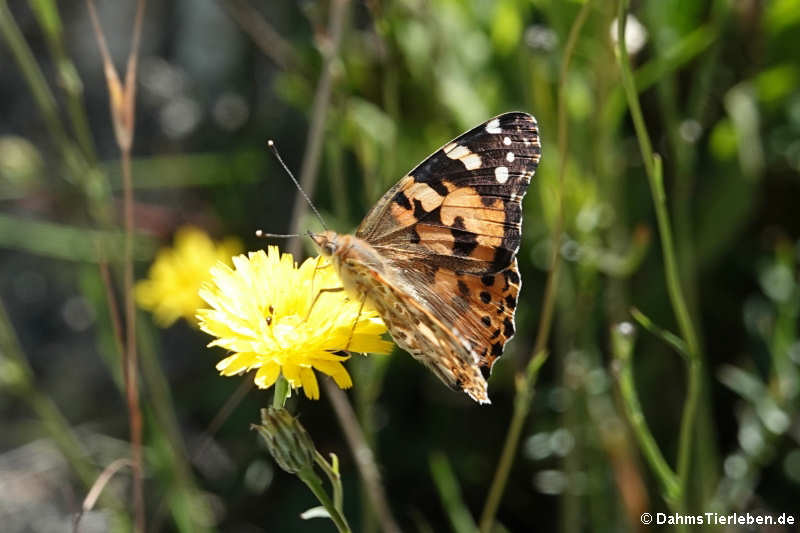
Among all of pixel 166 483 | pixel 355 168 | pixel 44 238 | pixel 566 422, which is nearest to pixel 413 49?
pixel 355 168

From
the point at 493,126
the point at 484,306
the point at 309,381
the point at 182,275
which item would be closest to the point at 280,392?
the point at 309,381

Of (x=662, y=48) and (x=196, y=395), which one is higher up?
(x=662, y=48)

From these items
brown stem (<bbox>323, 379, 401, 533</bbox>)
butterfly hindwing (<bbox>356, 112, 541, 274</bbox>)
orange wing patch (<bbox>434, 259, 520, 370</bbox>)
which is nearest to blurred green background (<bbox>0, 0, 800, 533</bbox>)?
brown stem (<bbox>323, 379, 401, 533</bbox>)

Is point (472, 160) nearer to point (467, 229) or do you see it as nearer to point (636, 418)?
point (467, 229)

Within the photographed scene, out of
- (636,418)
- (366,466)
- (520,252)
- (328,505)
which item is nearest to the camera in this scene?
(328,505)

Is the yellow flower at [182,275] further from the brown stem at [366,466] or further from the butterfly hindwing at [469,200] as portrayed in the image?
the butterfly hindwing at [469,200]

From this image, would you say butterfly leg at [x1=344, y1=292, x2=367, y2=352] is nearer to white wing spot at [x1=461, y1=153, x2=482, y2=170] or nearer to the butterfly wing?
the butterfly wing

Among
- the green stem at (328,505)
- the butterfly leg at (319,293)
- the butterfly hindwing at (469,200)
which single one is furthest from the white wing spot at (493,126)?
the green stem at (328,505)

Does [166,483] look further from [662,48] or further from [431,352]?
[662,48]
